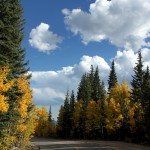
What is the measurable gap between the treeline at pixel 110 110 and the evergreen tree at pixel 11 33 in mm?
27506

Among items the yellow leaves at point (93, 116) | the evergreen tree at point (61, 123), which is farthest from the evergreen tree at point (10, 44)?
the evergreen tree at point (61, 123)

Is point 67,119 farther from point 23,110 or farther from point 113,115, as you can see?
point 23,110

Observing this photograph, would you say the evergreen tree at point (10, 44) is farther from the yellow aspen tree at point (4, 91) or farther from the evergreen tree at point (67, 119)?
the evergreen tree at point (67, 119)

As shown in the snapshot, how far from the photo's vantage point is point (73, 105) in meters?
111

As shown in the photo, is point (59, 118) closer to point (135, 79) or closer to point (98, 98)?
point (98, 98)

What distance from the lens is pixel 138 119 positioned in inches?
2717

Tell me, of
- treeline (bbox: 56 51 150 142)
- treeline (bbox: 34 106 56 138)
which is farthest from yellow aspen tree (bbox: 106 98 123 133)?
treeline (bbox: 34 106 56 138)

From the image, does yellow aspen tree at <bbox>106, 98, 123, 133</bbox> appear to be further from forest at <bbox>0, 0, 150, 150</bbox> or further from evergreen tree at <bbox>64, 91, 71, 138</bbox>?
evergreen tree at <bbox>64, 91, 71, 138</bbox>

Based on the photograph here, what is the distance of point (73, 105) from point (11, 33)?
2935 inches

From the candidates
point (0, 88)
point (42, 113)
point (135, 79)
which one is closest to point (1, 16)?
point (0, 88)

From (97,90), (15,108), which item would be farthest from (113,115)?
(15,108)

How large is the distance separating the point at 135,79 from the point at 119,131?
13037mm

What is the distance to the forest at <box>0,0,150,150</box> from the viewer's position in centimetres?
3666

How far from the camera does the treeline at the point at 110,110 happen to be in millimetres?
69000
